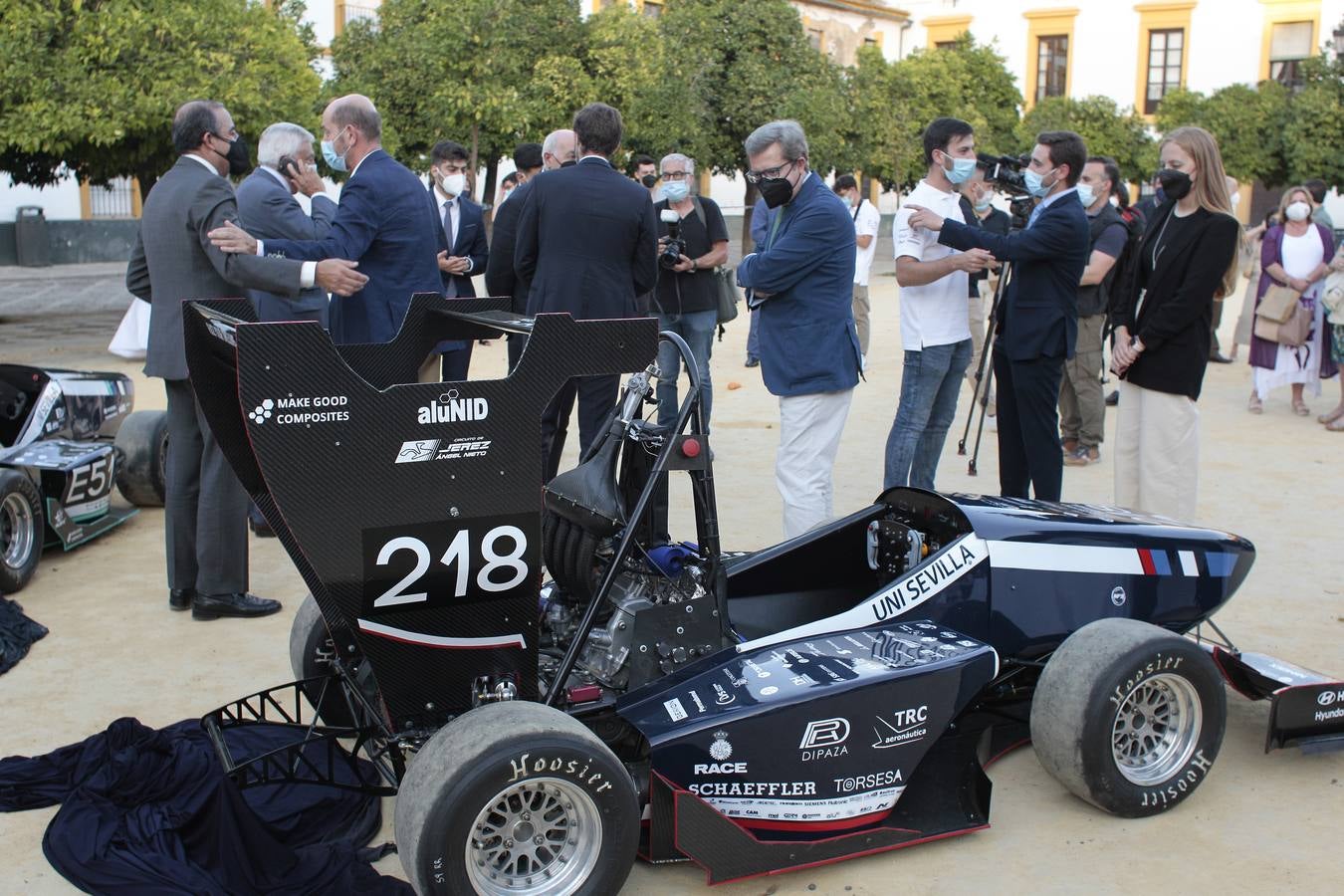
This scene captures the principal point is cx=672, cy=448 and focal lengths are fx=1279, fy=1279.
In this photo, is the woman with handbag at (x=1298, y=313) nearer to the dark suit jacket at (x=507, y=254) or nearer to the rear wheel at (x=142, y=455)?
the dark suit jacket at (x=507, y=254)

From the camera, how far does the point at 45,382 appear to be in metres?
6.84

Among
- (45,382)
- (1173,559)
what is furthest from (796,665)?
(45,382)

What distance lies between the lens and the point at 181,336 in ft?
17.9

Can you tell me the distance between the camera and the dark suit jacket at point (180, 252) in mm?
5320

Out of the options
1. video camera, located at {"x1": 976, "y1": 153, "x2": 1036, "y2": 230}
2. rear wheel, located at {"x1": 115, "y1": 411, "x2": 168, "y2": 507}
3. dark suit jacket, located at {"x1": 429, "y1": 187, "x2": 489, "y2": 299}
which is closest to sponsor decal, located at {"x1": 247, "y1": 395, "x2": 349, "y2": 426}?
rear wheel, located at {"x1": 115, "y1": 411, "x2": 168, "y2": 507}

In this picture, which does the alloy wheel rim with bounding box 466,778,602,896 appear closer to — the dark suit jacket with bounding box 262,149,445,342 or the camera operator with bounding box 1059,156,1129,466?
the dark suit jacket with bounding box 262,149,445,342

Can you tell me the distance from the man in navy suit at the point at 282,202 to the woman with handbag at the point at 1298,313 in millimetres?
7995

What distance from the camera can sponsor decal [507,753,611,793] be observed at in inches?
124

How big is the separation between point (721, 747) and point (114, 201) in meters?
29.9

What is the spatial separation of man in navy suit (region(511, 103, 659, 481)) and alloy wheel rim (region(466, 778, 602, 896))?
309cm

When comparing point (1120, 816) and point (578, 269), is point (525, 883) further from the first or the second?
point (578, 269)

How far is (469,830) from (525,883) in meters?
0.27

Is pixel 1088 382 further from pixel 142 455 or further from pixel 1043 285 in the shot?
pixel 142 455

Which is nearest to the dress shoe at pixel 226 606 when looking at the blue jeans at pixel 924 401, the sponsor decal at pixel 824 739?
the sponsor decal at pixel 824 739
